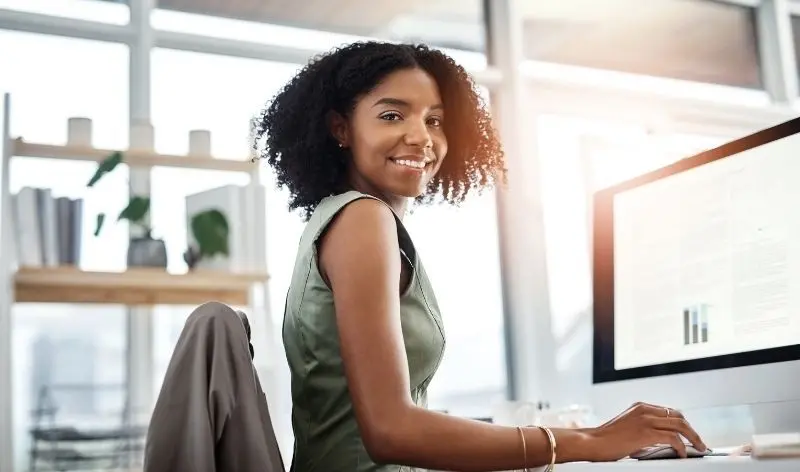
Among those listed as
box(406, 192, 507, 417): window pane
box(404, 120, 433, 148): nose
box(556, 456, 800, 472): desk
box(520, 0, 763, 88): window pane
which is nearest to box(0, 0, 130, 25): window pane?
box(406, 192, 507, 417): window pane

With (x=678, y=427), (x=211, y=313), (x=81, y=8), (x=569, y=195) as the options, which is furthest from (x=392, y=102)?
(x=569, y=195)

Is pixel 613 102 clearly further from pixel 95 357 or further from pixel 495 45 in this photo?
pixel 95 357

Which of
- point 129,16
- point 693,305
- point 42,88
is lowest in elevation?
point 693,305

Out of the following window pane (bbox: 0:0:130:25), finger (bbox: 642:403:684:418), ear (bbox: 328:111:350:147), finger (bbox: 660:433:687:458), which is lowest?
finger (bbox: 660:433:687:458)

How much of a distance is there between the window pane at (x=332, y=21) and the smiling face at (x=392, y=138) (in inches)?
72.3

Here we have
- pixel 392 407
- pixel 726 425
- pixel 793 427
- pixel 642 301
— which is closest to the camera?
pixel 392 407

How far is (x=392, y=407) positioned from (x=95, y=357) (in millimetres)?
2154

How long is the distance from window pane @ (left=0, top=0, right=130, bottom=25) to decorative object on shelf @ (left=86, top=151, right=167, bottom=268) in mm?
644

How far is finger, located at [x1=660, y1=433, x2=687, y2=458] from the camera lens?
1.18 metres

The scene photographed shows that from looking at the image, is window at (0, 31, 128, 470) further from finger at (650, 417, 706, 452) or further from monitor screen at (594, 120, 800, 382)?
finger at (650, 417, 706, 452)

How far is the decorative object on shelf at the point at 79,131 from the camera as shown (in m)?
2.90

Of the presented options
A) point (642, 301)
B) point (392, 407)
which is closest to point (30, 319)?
→ point (642, 301)

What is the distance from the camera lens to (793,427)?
1.45 m

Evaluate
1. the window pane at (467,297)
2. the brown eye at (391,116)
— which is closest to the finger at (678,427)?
the brown eye at (391,116)
